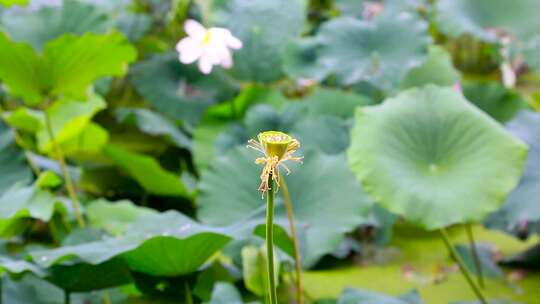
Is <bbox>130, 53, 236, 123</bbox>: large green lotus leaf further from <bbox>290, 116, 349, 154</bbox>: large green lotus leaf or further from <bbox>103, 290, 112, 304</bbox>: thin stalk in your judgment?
<bbox>103, 290, 112, 304</bbox>: thin stalk

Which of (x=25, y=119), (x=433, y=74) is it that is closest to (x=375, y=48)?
(x=433, y=74)

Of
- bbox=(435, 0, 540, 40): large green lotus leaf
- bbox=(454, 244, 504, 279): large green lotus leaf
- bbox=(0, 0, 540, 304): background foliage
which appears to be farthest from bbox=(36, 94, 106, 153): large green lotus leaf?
bbox=(435, 0, 540, 40): large green lotus leaf

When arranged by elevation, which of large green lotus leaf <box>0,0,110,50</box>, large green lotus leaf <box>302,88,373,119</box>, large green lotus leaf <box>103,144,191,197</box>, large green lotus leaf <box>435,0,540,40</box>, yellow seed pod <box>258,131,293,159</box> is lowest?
yellow seed pod <box>258,131,293,159</box>

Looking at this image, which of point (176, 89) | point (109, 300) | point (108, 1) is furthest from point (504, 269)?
point (108, 1)

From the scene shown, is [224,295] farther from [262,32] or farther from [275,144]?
[262,32]

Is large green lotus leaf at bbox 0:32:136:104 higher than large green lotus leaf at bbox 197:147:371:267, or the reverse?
large green lotus leaf at bbox 0:32:136:104

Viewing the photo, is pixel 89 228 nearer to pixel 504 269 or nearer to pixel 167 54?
pixel 504 269
